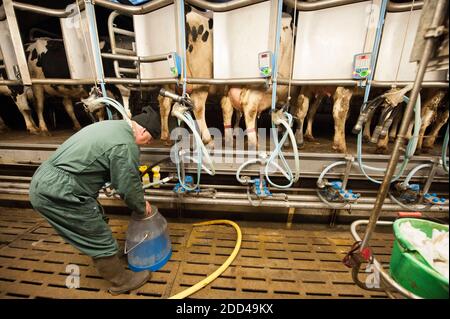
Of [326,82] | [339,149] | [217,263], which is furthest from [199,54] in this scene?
[217,263]

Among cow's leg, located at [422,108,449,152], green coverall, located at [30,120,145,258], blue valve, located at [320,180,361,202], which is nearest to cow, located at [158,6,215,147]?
green coverall, located at [30,120,145,258]

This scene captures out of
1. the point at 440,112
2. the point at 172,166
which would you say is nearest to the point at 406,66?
the point at 440,112

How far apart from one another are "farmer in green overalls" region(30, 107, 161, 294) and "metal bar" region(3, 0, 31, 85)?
51.5 inches

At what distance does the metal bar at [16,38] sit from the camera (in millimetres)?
1705

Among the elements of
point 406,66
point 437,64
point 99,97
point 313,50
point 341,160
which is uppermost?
point 313,50

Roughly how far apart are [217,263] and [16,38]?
272 centimetres

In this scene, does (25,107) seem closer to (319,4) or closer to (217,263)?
(217,263)

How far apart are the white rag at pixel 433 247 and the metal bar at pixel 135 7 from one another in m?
2.17

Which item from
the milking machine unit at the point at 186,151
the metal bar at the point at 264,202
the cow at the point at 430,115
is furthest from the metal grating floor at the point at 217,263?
the cow at the point at 430,115

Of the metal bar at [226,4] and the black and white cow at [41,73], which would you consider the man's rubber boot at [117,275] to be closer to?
the metal bar at [226,4]

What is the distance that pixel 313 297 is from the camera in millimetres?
1330

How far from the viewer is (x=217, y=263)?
1570 mm

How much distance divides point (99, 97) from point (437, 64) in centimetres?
214
